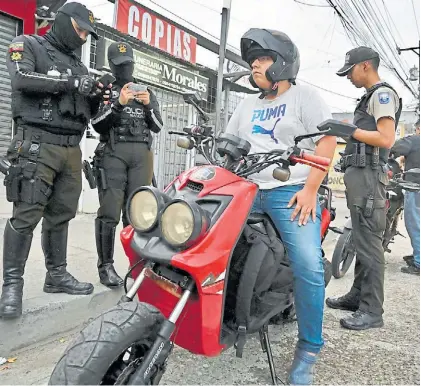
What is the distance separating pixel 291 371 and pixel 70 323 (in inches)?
59.5

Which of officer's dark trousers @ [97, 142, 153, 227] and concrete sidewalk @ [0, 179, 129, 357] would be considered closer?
concrete sidewalk @ [0, 179, 129, 357]

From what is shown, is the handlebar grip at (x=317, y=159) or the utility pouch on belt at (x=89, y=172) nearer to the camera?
the handlebar grip at (x=317, y=159)

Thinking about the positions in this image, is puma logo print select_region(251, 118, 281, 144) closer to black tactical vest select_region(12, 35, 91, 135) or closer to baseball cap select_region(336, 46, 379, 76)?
black tactical vest select_region(12, 35, 91, 135)

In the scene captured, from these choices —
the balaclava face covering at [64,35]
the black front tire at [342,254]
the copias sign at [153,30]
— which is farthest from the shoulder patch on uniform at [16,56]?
the copias sign at [153,30]

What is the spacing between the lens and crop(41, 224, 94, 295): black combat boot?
9.57ft

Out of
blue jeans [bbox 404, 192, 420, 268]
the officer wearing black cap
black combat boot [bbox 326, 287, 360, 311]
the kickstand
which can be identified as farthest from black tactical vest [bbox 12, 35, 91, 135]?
blue jeans [bbox 404, 192, 420, 268]

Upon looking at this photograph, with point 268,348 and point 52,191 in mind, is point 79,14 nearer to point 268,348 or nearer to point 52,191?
point 52,191

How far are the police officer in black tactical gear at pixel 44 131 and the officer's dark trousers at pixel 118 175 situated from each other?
0.31 metres

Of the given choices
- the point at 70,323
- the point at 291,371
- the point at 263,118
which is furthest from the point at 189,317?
the point at 70,323

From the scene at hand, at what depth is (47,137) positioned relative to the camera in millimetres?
2639

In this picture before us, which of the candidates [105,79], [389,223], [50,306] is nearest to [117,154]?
[105,79]

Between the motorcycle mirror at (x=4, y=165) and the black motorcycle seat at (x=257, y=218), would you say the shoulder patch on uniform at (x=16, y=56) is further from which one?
the black motorcycle seat at (x=257, y=218)

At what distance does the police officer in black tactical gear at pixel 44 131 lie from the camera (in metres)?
2.51

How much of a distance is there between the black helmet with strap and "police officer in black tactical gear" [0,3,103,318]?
0.98m
